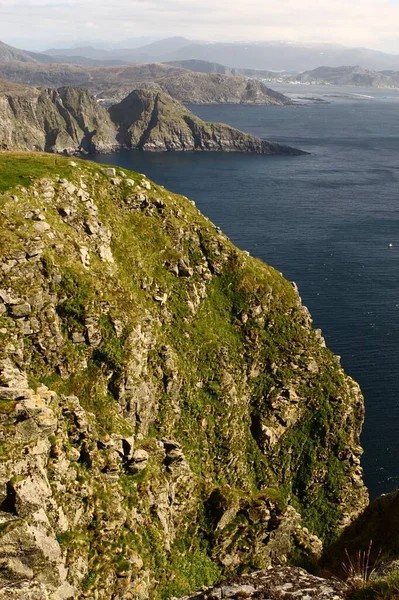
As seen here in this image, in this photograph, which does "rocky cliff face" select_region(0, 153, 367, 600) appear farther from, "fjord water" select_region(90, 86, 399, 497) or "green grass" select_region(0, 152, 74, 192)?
"fjord water" select_region(90, 86, 399, 497)

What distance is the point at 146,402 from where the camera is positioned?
4534 centimetres

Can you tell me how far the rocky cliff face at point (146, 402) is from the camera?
94.9 feet

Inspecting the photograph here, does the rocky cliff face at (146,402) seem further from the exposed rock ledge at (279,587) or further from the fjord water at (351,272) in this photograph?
the fjord water at (351,272)

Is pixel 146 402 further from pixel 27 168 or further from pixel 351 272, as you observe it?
pixel 351 272

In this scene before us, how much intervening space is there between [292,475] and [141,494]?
2598 cm

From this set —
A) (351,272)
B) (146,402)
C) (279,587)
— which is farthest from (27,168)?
(351,272)

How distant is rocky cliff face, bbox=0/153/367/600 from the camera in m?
28.9

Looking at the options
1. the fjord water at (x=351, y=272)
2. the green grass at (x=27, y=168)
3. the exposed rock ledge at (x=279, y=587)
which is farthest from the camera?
the fjord water at (x=351, y=272)

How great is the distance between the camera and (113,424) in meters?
39.1

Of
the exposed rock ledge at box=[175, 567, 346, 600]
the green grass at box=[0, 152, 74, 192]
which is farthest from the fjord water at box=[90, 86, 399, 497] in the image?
the green grass at box=[0, 152, 74, 192]

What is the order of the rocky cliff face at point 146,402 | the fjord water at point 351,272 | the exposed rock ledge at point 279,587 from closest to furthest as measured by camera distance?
1. the exposed rock ledge at point 279,587
2. the rocky cliff face at point 146,402
3. the fjord water at point 351,272

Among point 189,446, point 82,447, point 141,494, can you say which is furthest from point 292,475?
point 82,447

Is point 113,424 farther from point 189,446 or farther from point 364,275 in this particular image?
point 364,275

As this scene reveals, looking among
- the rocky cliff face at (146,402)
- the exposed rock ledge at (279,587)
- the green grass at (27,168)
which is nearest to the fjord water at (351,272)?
the rocky cliff face at (146,402)
